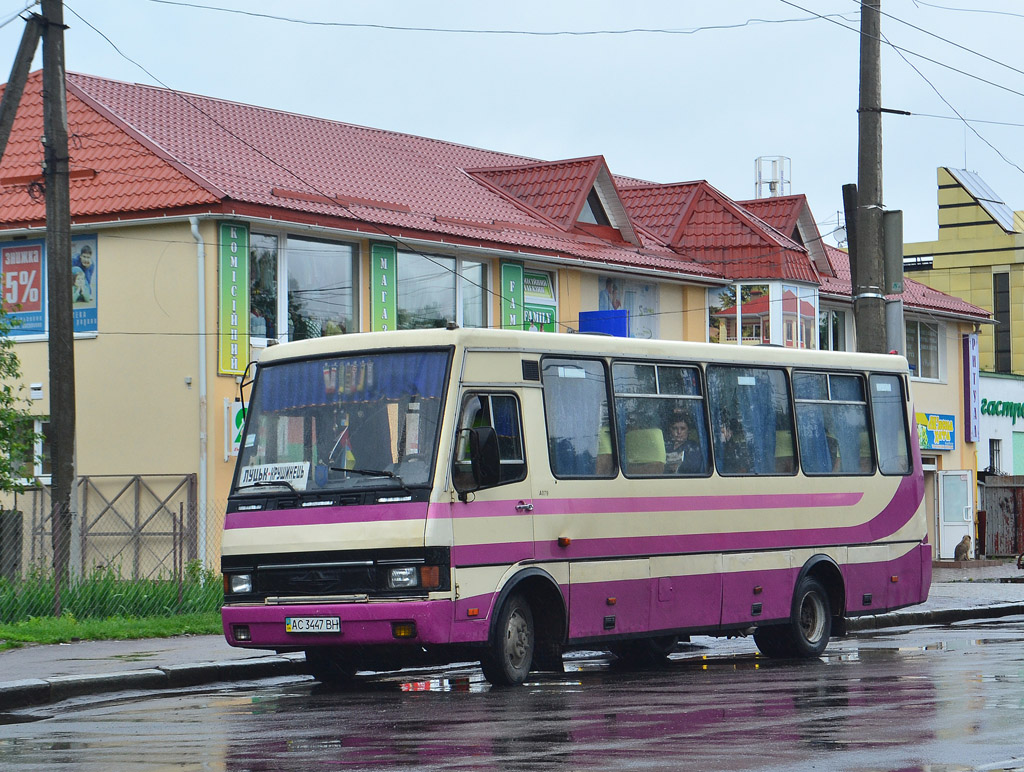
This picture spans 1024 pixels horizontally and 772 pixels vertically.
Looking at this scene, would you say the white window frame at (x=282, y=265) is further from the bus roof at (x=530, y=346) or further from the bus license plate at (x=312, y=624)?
the bus license plate at (x=312, y=624)

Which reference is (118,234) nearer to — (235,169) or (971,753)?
(235,169)

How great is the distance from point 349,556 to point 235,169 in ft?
50.3

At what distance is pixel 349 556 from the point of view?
12.5 metres

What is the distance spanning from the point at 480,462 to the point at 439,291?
16552 mm

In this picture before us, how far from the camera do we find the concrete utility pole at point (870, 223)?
67.4ft

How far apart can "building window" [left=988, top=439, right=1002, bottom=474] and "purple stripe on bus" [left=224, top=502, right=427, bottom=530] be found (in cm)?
3774

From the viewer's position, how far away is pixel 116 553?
24781 mm

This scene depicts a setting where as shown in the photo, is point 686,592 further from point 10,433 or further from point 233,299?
point 233,299

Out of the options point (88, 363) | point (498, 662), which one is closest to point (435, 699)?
point (498, 662)

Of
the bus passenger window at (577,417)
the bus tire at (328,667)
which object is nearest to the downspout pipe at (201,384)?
the bus tire at (328,667)

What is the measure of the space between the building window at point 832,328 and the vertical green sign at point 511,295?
11483 mm

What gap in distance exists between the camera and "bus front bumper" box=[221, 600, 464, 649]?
40.2 ft

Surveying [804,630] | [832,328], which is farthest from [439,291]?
[832,328]

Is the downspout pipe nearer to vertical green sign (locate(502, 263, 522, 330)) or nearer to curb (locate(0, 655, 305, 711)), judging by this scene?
vertical green sign (locate(502, 263, 522, 330))
